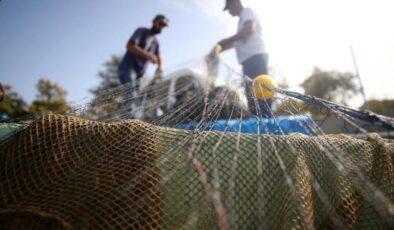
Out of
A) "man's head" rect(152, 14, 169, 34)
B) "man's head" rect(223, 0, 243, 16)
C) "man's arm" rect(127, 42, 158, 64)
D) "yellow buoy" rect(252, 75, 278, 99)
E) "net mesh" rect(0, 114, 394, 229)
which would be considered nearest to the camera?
"net mesh" rect(0, 114, 394, 229)

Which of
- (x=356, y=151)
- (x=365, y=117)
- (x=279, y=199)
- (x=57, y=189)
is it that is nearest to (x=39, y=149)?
(x=57, y=189)

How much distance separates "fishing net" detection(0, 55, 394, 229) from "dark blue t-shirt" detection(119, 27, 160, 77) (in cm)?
307

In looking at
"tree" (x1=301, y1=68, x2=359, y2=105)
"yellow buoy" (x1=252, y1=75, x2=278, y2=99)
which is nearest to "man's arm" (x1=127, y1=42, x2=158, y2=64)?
"yellow buoy" (x1=252, y1=75, x2=278, y2=99)

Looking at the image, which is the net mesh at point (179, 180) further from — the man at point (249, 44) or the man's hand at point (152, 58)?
the man's hand at point (152, 58)

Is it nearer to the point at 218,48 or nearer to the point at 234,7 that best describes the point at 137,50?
the point at 218,48

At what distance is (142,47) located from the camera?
4289 millimetres

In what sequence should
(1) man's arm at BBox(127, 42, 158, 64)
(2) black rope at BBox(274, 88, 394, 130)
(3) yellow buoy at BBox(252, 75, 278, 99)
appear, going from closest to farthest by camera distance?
(2) black rope at BBox(274, 88, 394, 130)
(3) yellow buoy at BBox(252, 75, 278, 99)
(1) man's arm at BBox(127, 42, 158, 64)

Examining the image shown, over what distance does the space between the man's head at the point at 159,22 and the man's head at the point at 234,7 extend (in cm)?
119

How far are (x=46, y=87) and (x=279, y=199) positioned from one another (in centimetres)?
2222

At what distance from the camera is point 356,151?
1.24m

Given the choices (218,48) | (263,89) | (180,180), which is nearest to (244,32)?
(218,48)

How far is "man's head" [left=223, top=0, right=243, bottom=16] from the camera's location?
11.4 feet

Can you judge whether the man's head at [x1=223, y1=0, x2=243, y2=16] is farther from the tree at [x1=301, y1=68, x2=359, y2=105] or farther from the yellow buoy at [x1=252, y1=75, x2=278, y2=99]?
the tree at [x1=301, y1=68, x2=359, y2=105]

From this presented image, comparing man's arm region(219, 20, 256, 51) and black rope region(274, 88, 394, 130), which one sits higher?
man's arm region(219, 20, 256, 51)
